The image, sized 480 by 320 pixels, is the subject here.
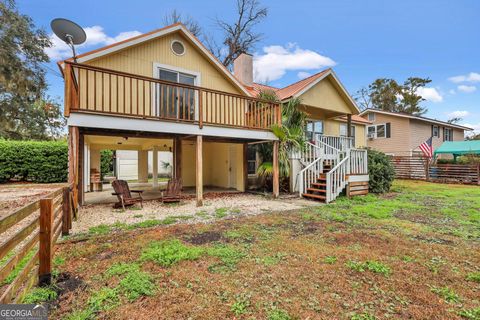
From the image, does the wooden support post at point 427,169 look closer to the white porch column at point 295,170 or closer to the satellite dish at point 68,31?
the white porch column at point 295,170

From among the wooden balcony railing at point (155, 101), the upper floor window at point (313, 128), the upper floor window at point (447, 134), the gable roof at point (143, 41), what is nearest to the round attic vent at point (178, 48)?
the gable roof at point (143, 41)

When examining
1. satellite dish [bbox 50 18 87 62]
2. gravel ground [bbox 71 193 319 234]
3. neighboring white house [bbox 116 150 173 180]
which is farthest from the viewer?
neighboring white house [bbox 116 150 173 180]

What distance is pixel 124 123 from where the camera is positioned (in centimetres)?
623

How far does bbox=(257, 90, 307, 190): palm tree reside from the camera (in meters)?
9.14

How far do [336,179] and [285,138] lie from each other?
238 cm

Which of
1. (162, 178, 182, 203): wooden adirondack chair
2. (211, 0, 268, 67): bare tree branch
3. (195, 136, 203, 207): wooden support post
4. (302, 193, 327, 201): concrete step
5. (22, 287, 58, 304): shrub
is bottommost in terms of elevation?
(22, 287, 58, 304): shrub

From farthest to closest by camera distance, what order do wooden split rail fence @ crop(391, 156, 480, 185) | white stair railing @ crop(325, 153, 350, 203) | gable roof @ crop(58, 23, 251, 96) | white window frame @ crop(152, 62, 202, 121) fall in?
wooden split rail fence @ crop(391, 156, 480, 185) → white window frame @ crop(152, 62, 202, 121) → white stair railing @ crop(325, 153, 350, 203) → gable roof @ crop(58, 23, 251, 96)

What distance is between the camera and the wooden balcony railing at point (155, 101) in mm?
6527

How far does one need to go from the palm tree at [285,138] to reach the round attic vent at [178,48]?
144 inches

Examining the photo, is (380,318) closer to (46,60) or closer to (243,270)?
(243,270)

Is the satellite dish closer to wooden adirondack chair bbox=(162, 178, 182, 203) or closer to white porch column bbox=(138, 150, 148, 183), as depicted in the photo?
wooden adirondack chair bbox=(162, 178, 182, 203)

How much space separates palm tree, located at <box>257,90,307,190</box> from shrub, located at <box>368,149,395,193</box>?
3.26 metres

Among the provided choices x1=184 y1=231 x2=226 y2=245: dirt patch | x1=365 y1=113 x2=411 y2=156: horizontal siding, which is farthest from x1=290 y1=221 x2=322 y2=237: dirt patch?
x1=365 y1=113 x2=411 y2=156: horizontal siding

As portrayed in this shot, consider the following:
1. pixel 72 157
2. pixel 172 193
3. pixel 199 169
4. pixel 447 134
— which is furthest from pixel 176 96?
pixel 447 134
